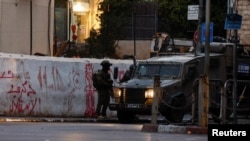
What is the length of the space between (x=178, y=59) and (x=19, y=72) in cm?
561

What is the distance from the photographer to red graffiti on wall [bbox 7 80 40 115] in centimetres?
2594

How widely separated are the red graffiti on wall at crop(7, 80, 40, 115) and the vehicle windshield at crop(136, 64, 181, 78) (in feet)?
13.1

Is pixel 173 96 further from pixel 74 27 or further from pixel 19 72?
pixel 74 27

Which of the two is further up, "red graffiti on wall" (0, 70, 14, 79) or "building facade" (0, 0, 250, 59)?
"building facade" (0, 0, 250, 59)

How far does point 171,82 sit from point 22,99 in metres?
5.60

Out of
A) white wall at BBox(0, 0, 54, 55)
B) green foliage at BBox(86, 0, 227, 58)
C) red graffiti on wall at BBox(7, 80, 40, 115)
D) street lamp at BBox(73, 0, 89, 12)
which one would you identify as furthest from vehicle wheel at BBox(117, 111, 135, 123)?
street lamp at BBox(73, 0, 89, 12)

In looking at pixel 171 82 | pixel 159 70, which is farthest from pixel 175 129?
pixel 159 70

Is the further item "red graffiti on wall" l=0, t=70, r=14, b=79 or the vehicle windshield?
"red graffiti on wall" l=0, t=70, r=14, b=79

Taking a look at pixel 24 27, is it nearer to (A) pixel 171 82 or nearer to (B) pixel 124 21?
(A) pixel 171 82

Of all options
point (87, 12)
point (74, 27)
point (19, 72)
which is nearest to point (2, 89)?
point (19, 72)

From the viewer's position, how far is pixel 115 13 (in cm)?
4881

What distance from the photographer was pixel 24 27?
33.7 meters

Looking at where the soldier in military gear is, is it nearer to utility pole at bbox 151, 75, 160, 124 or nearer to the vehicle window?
the vehicle window

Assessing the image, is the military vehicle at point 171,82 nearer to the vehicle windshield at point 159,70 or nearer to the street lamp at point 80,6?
the vehicle windshield at point 159,70
